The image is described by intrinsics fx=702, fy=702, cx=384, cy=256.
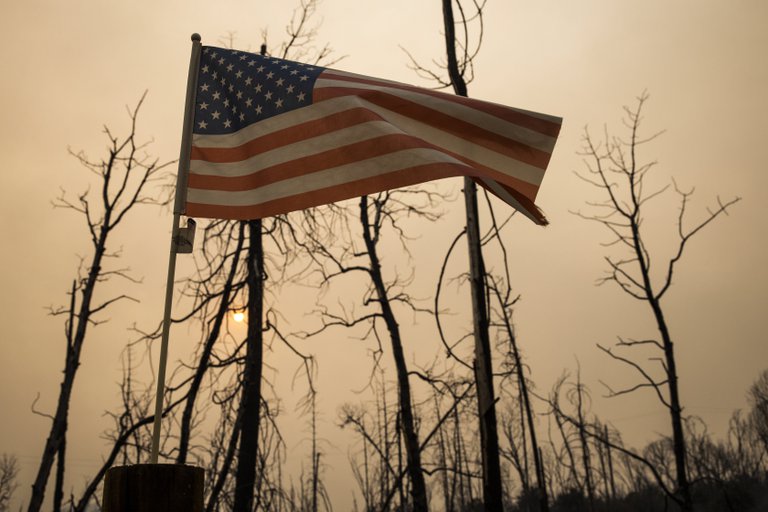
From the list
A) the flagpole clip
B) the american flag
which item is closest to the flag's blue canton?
the american flag

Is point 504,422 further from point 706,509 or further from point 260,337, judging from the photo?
point 260,337

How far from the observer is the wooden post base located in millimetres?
2266

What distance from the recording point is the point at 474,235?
4.74 m

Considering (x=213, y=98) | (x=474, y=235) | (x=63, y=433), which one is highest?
(x=213, y=98)

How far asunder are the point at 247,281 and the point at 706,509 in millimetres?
28145

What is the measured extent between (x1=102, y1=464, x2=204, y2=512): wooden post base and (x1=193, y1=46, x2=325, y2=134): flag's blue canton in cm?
226

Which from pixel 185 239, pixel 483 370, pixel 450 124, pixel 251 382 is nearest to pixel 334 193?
pixel 450 124

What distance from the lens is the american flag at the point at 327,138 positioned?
382 centimetres

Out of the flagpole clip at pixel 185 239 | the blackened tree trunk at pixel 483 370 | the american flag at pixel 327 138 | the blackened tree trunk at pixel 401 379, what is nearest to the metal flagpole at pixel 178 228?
the flagpole clip at pixel 185 239

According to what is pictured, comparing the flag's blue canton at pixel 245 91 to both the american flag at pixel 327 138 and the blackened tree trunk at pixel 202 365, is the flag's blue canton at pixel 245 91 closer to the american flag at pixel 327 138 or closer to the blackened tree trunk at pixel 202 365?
the american flag at pixel 327 138

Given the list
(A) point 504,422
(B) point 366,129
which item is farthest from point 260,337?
(A) point 504,422

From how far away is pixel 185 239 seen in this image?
3184mm

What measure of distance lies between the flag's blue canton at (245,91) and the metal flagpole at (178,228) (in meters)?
0.24

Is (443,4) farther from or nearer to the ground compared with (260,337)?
farther from the ground
